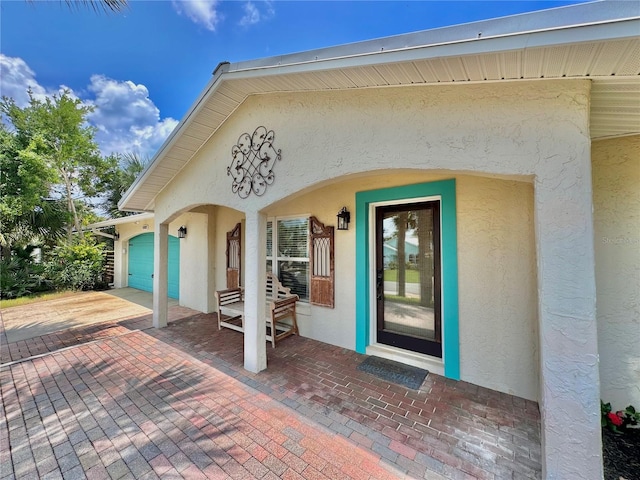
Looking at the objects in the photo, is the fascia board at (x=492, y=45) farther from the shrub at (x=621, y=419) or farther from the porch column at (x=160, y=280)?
the porch column at (x=160, y=280)

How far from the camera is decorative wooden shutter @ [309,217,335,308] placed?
5172mm

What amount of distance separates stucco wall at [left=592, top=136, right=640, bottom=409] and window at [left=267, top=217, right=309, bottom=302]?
4.56 meters

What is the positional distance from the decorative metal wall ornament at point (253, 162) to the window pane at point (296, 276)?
2271 mm

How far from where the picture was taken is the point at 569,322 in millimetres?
2012

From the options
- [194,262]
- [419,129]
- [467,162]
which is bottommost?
[194,262]

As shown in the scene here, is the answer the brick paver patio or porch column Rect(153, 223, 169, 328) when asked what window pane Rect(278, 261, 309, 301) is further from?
porch column Rect(153, 223, 169, 328)

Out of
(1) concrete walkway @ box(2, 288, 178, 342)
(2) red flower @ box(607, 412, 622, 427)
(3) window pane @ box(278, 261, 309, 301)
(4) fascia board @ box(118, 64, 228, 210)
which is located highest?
(4) fascia board @ box(118, 64, 228, 210)

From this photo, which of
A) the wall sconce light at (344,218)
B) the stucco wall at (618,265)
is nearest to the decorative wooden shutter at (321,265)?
the wall sconce light at (344,218)

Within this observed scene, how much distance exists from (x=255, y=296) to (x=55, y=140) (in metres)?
14.9

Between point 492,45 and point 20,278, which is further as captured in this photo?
point 20,278

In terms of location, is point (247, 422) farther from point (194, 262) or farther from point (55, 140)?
point (55, 140)

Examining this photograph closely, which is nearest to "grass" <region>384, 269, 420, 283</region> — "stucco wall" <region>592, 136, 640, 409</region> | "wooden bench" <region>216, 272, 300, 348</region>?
"wooden bench" <region>216, 272, 300, 348</region>

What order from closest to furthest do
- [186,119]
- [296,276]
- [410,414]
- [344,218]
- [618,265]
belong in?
[618,265] < [410,414] < [186,119] < [344,218] < [296,276]

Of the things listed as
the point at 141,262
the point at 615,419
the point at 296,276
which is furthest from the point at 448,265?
the point at 141,262
